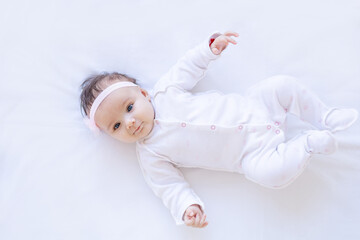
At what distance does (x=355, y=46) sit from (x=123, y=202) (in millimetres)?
923

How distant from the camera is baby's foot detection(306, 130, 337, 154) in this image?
44.6 inches

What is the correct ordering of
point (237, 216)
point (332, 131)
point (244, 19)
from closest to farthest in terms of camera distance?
point (332, 131) < point (237, 216) < point (244, 19)

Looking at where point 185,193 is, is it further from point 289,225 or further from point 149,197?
point 289,225

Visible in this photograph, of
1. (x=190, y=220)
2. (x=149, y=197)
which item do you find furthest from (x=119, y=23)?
(x=190, y=220)

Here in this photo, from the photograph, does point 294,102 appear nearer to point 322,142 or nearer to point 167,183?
point 322,142

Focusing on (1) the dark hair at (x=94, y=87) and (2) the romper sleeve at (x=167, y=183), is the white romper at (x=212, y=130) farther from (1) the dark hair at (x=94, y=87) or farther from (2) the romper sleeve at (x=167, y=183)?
(1) the dark hair at (x=94, y=87)

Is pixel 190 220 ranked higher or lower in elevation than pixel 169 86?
lower

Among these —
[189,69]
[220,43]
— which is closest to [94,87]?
[189,69]

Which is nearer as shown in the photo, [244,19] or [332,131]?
[332,131]

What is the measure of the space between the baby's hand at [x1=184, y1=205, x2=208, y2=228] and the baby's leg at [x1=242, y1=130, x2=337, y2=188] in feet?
0.63

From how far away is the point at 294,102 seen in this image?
4.17 ft

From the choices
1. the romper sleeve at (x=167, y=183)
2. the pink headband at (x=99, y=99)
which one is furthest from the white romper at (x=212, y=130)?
the pink headband at (x=99, y=99)

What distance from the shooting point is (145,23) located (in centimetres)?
150

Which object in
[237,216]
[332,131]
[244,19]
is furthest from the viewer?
[244,19]
